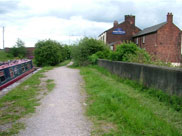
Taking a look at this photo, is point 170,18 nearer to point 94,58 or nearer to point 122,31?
point 122,31

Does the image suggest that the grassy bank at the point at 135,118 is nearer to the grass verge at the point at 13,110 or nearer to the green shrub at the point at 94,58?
the grass verge at the point at 13,110

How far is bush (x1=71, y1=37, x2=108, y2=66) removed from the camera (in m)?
21.9

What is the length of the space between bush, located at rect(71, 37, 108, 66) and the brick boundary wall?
12.8 metres

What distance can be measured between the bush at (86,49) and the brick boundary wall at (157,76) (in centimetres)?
1276

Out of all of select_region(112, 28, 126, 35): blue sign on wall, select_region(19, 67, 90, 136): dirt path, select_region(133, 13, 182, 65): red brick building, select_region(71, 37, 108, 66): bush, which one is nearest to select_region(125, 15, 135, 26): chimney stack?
select_region(112, 28, 126, 35): blue sign on wall

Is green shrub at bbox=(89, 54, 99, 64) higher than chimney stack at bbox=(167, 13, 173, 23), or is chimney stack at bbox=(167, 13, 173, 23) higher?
chimney stack at bbox=(167, 13, 173, 23)

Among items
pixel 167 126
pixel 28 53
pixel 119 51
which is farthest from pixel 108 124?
pixel 28 53

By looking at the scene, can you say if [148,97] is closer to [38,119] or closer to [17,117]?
[38,119]

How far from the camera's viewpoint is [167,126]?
3504 mm

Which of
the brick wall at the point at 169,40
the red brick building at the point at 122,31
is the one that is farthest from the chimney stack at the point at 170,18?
the red brick building at the point at 122,31

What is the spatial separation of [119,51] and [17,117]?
322 inches

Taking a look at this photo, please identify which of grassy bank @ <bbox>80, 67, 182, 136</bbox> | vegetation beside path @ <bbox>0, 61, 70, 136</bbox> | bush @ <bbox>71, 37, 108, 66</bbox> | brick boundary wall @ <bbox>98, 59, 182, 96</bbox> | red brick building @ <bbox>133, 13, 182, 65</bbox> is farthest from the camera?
red brick building @ <bbox>133, 13, 182, 65</bbox>

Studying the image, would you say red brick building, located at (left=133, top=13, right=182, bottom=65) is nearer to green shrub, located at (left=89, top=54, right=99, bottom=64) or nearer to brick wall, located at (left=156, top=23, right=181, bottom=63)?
brick wall, located at (left=156, top=23, right=181, bottom=63)

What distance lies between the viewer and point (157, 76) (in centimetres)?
609
